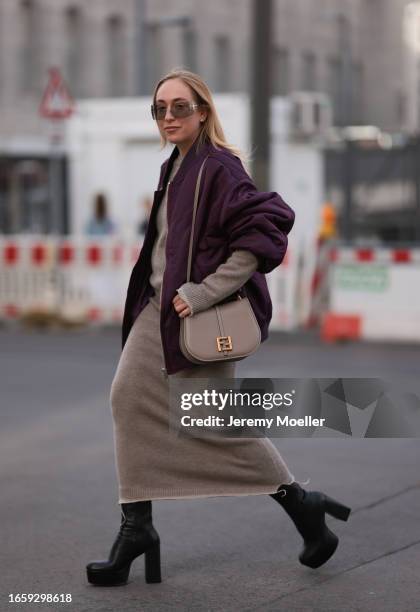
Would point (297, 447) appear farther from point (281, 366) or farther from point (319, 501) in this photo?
point (281, 366)

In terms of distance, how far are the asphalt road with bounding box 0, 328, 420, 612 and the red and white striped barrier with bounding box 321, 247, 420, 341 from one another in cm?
557

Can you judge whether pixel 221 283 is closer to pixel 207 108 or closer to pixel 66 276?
pixel 207 108

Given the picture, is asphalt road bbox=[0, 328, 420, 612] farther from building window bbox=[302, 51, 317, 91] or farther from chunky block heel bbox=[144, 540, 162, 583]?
building window bbox=[302, 51, 317, 91]

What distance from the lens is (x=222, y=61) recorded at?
2115 inches

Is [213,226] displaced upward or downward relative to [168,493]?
upward

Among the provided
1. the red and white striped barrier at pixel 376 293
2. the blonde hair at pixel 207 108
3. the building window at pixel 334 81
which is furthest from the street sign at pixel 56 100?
the building window at pixel 334 81

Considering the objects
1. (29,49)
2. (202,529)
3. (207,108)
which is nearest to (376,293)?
(202,529)

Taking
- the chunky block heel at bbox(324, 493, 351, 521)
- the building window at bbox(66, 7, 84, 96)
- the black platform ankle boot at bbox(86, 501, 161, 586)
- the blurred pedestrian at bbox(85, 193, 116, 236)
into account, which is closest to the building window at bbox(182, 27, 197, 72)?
the building window at bbox(66, 7, 84, 96)

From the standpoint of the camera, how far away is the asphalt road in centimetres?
492

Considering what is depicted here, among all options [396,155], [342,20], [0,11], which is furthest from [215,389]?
[342,20]

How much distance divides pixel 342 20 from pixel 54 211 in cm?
3938

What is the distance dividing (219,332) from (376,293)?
34.9ft

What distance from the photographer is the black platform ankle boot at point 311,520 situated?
5.05m

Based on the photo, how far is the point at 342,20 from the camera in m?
56.2
